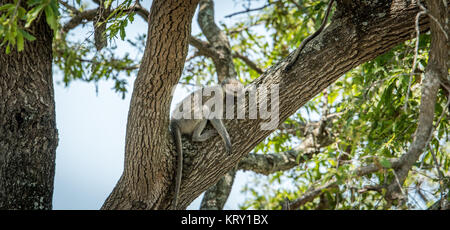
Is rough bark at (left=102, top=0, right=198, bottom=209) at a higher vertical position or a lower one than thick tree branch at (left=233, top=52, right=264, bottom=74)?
lower

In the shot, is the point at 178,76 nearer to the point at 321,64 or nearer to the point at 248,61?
the point at 321,64

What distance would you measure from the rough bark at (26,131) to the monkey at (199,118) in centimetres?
112

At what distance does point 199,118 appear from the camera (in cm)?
523

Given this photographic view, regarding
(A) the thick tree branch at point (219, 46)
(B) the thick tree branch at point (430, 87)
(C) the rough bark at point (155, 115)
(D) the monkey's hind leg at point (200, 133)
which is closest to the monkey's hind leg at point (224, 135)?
(D) the monkey's hind leg at point (200, 133)

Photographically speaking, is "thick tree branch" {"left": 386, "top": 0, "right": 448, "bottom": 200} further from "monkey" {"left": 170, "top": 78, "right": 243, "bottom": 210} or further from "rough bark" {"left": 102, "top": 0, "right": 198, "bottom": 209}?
"rough bark" {"left": 102, "top": 0, "right": 198, "bottom": 209}

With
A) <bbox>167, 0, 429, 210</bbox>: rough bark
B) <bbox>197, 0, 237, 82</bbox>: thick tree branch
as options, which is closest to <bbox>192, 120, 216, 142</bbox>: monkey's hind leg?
<bbox>167, 0, 429, 210</bbox>: rough bark

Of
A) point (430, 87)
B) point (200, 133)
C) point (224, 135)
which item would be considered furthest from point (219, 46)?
point (430, 87)

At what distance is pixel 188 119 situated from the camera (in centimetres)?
502

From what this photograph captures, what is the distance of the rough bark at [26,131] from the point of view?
3.65 meters

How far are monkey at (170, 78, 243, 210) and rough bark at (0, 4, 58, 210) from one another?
1120 mm

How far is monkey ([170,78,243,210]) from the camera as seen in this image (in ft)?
12.8
